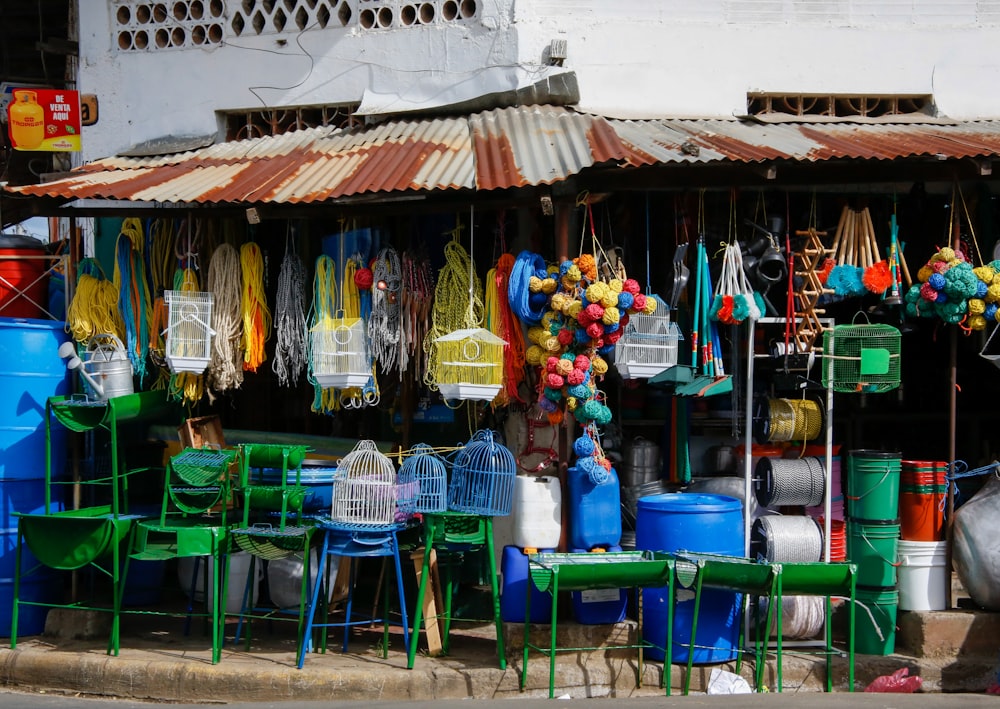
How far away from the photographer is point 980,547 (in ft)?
25.3

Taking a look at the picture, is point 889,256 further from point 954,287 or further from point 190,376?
point 190,376

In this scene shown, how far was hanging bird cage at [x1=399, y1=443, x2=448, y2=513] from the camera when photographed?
25.2 feet

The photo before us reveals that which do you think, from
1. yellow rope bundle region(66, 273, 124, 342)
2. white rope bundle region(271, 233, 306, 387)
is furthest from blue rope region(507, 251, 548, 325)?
yellow rope bundle region(66, 273, 124, 342)

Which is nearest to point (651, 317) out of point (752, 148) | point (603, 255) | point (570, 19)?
point (603, 255)

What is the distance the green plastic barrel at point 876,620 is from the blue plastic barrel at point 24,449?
591 cm

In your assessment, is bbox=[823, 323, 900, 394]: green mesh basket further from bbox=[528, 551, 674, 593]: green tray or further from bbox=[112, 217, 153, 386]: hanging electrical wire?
bbox=[112, 217, 153, 386]: hanging electrical wire

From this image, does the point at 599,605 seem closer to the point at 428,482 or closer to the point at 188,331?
the point at 428,482

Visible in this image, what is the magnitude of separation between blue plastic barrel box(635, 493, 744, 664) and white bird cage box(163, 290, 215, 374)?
3408 millimetres

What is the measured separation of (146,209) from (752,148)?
453cm

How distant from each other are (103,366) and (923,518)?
20.1 feet

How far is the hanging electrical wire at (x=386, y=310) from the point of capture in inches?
327

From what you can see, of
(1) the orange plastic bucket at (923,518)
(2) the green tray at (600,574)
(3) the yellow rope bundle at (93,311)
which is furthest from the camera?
(3) the yellow rope bundle at (93,311)

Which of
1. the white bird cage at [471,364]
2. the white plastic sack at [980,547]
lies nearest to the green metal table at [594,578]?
the white bird cage at [471,364]

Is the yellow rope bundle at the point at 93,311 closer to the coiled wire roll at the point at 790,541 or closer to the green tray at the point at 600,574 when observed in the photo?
the green tray at the point at 600,574
